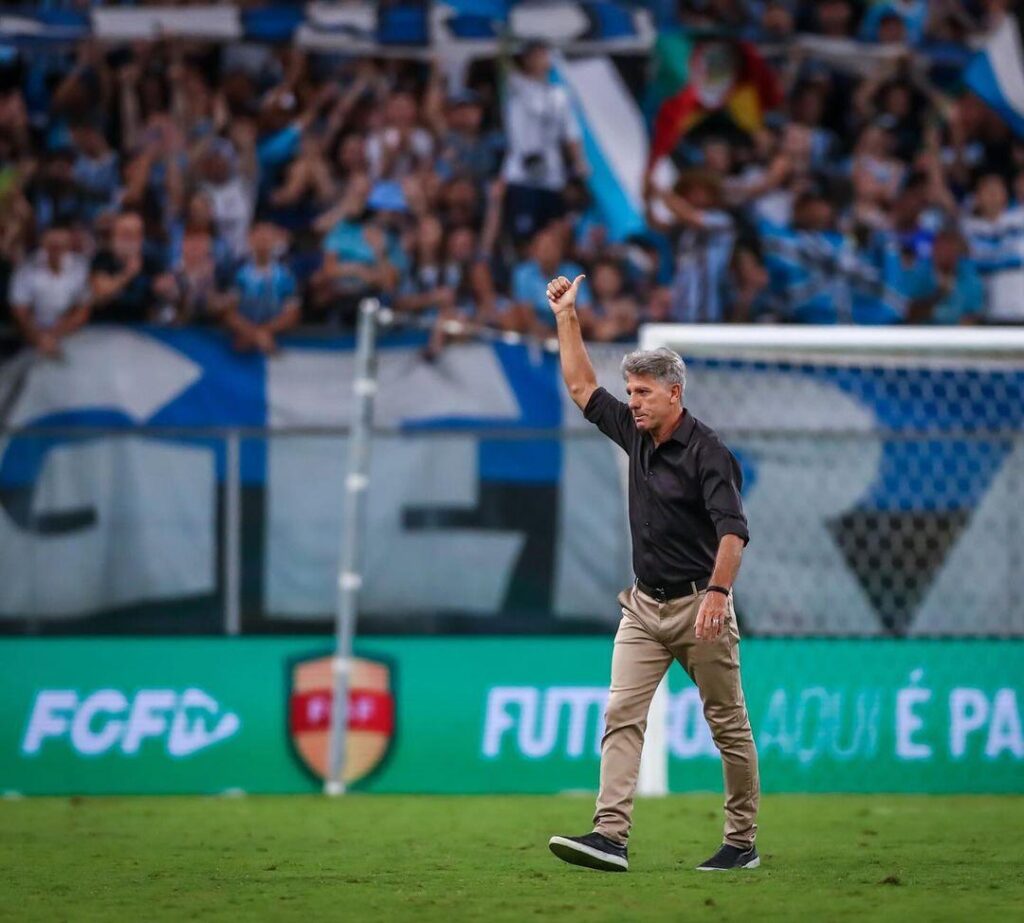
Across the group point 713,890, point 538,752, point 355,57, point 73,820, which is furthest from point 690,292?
point 713,890

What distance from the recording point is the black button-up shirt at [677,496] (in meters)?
6.80

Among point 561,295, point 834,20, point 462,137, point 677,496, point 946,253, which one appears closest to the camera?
point 677,496

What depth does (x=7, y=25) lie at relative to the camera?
15.7 meters

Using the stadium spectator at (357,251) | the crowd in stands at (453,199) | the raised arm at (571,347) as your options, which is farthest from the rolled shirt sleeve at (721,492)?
the stadium spectator at (357,251)

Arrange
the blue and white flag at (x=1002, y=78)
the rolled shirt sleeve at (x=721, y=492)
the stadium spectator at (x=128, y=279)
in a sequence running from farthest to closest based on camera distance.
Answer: the blue and white flag at (x=1002, y=78) < the stadium spectator at (x=128, y=279) < the rolled shirt sleeve at (x=721, y=492)

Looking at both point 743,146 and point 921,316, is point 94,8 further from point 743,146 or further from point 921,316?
point 921,316

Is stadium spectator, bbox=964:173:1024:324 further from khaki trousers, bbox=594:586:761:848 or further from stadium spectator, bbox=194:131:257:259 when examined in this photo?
khaki trousers, bbox=594:586:761:848

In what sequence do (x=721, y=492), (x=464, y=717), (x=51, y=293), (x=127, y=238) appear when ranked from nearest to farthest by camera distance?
(x=721, y=492)
(x=464, y=717)
(x=51, y=293)
(x=127, y=238)

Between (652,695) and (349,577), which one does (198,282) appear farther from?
(652,695)

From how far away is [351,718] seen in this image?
11.0 m

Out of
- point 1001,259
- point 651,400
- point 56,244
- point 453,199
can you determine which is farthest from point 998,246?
point 651,400

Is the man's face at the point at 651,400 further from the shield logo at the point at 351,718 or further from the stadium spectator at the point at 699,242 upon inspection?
the stadium spectator at the point at 699,242

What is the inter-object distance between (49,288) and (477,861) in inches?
322

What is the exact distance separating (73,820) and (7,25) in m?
8.78
